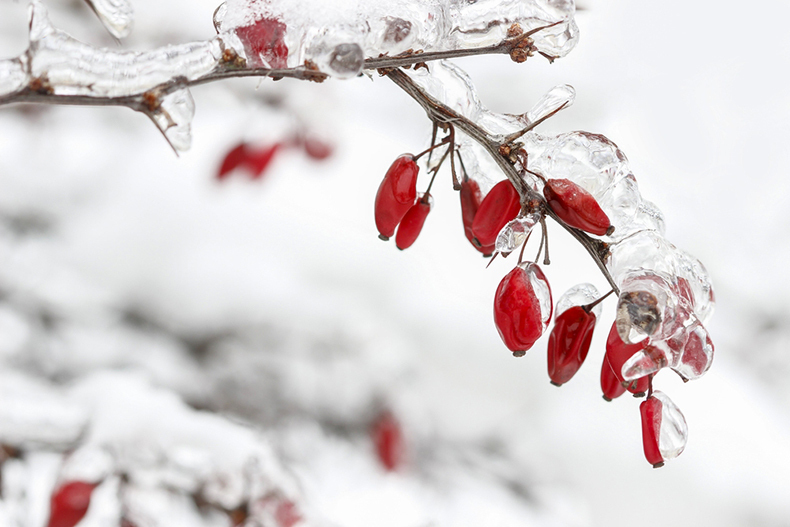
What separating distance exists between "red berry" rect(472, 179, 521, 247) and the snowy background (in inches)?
48.7

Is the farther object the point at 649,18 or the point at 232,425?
the point at 649,18

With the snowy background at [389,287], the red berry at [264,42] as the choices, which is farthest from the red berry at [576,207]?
the snowy background at [389,287]

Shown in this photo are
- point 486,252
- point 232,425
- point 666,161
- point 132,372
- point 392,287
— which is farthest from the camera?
point 666,161

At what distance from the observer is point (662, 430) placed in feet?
2.10

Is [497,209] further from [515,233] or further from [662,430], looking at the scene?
[662,430]

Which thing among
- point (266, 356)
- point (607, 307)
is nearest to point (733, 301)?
point (607, 307)

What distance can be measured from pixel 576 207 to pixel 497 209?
0.28ft

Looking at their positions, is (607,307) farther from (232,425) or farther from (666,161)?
(232,425)

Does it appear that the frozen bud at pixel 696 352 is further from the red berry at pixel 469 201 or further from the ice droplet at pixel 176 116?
the ice droplet at pixel 176 116

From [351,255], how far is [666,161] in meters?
1.39

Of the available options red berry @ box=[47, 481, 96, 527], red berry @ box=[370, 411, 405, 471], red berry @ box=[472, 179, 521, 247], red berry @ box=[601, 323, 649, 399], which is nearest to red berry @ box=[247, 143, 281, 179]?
red berry @ box=[370, 411, 405, 471]

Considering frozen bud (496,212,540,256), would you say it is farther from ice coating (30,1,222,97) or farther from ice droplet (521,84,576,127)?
ice coating (30,1,222,97)

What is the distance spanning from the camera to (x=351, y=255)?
→ 224 centimetres

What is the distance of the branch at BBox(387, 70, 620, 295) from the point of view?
2.16ft
